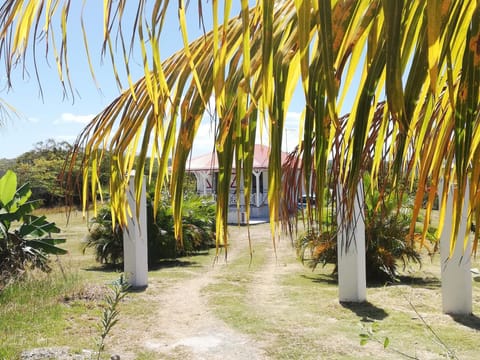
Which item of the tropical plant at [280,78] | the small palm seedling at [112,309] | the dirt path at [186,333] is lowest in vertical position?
the dirt path at [186,333]

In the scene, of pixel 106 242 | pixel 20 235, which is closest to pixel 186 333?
pixel 20 235

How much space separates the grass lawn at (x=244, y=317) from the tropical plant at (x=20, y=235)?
32cm

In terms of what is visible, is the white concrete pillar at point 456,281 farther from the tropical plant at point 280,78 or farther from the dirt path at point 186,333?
the tropical plant at point 280,78

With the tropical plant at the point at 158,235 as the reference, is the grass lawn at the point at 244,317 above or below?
below

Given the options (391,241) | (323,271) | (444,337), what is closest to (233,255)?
(323,271)

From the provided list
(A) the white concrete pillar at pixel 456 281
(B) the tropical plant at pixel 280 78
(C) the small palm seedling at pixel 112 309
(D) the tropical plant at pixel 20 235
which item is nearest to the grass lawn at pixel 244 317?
(A) the white concrete pillar at pixel 456 281

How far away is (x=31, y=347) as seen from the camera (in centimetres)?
562

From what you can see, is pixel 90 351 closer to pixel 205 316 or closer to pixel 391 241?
pixel 205 316

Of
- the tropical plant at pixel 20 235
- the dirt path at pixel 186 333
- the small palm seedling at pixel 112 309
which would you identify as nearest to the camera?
the small palm seedling at pixel 112 309

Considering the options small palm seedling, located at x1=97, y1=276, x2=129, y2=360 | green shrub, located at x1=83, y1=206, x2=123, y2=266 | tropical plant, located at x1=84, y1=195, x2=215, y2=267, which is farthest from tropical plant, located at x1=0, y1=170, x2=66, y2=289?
small palm seedling, located at x1=97, y1=276, x2=129, y2=360

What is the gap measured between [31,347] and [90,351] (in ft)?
A: 1.91

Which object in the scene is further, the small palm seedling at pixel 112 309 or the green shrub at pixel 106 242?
the green shrub at pixel 106 242

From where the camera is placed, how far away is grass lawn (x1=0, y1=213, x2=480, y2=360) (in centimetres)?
566

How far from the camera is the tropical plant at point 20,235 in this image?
8930 millimetres
